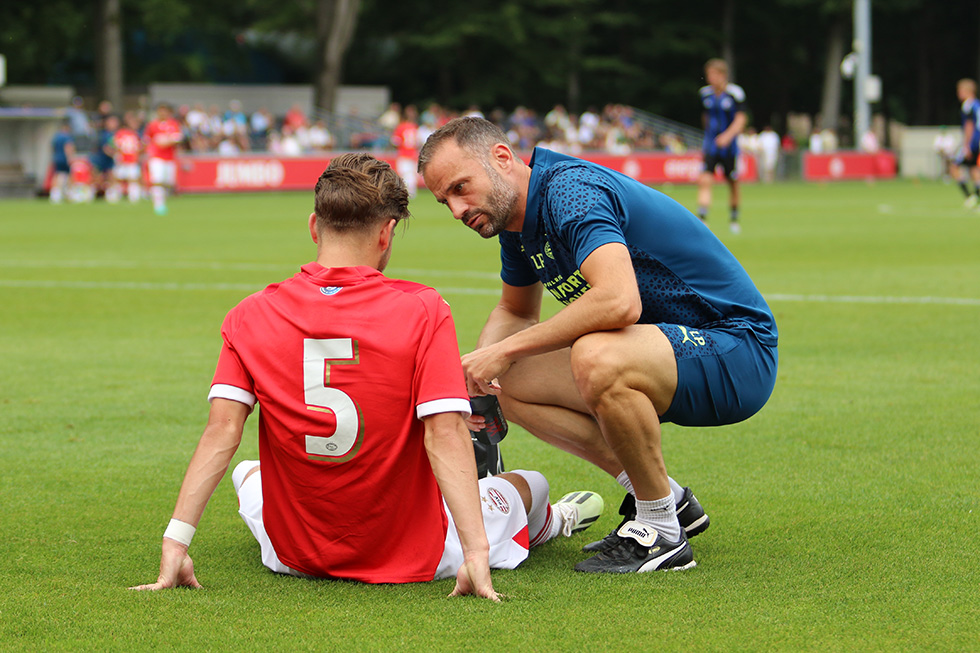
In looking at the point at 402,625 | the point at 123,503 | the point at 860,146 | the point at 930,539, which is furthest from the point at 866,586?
the point at 860,146

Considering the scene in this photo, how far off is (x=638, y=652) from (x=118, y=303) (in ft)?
29.4

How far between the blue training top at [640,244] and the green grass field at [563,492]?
2.59 ft

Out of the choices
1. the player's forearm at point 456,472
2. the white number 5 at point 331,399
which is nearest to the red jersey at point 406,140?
the white number 5 at point 331,399

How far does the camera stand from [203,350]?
859 centimetres

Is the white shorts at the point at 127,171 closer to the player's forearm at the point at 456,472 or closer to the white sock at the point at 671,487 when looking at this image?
the white sock at the point at 671,487

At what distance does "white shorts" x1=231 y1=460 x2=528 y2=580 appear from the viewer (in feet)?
12.3

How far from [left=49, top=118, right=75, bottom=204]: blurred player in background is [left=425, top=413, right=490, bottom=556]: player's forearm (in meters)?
29.4

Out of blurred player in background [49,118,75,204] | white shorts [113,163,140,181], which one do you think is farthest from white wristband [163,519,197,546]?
white shorts [113,163,140,181]

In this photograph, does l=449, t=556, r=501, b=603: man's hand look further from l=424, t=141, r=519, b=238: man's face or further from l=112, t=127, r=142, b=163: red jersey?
l=112, t=127, r=142, b=163: red jersey

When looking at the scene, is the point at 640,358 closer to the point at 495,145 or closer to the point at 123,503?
the point at 495,145

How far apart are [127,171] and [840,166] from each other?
28.4 m

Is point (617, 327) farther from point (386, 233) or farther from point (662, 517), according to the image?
point (386, 233)

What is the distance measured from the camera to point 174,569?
354 centimetres

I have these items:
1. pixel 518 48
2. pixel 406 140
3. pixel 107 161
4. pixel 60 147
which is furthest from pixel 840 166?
pixel 60 147
